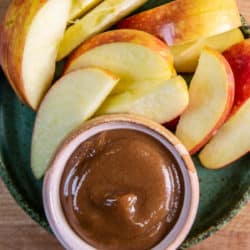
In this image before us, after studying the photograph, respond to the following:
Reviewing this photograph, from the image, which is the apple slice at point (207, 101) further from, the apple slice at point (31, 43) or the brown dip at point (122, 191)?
the apple slice at point (31, 43)

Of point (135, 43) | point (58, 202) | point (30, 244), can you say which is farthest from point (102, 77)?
point (30, 244)

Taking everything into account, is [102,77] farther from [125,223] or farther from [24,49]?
[125,223]

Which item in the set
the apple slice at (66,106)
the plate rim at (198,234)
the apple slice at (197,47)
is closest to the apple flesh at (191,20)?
the apple slice at (197,47)

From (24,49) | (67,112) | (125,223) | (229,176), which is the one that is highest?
(24,49)

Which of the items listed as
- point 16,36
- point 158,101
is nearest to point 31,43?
point 16,36

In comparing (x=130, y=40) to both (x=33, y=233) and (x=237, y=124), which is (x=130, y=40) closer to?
(x=237, y=124)

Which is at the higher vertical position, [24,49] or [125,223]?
[24,49]

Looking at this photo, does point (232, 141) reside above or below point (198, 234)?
above
